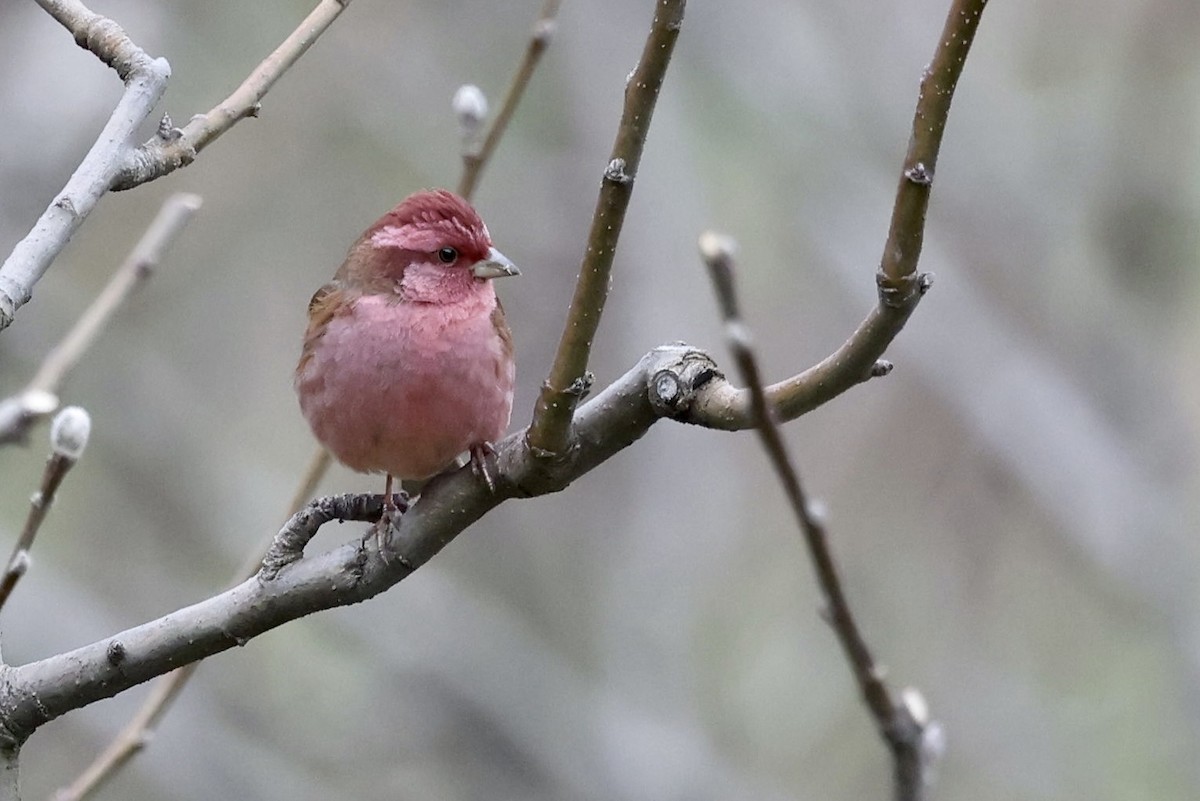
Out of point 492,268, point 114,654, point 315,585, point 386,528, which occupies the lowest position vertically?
point 114,654

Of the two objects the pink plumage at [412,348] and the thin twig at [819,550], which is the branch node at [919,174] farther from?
the pink plumage at [412,348]

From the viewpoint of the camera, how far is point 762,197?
11.3 metres

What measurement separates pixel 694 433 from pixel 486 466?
6155 millimetres

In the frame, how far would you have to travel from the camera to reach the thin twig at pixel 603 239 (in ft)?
8.34

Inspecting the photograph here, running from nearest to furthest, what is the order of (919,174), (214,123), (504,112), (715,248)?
1. (715,248)
2. (919,174)
3. (214,123)
4. (504,112)

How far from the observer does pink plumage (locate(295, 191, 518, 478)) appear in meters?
3.96

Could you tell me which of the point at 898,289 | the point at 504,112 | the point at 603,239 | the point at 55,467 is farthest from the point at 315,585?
the point at 504,112

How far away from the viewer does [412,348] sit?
4250 millimetres

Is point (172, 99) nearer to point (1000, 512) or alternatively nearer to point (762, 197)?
point (762, 197)

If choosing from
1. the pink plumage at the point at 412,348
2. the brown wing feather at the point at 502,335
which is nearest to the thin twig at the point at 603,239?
the pink plumage at the point at 412,348

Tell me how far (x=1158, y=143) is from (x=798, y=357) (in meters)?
3.07

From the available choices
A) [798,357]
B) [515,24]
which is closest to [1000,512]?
[798,357]

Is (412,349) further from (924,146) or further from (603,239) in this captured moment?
(924,146)

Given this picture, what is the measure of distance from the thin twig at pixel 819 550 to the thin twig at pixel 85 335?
1.25 meters
